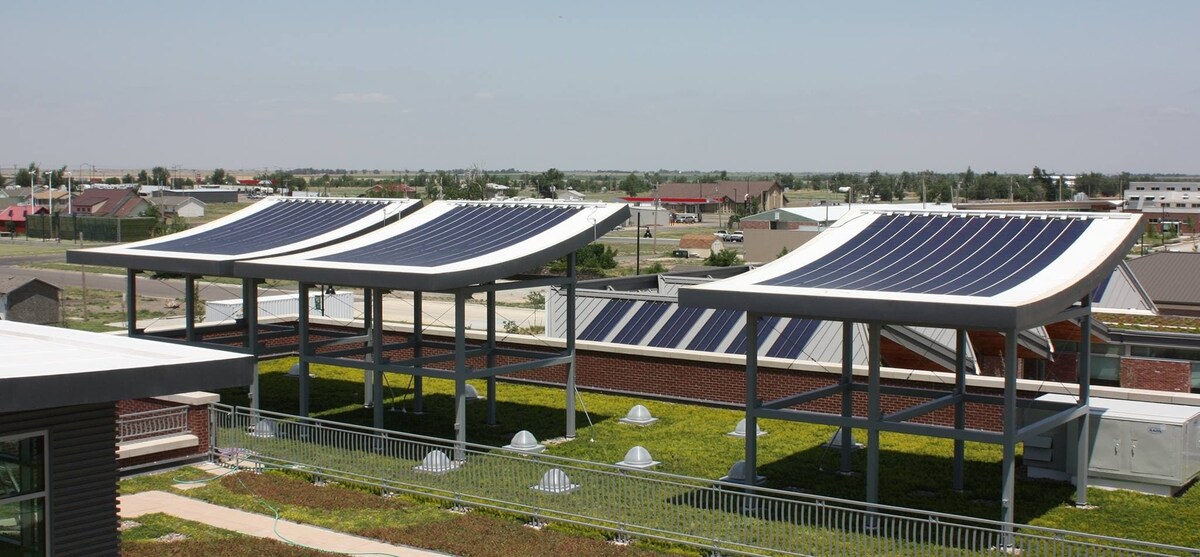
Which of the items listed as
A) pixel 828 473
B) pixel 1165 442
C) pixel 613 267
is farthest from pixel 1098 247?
pixel 613 267

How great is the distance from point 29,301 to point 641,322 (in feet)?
103

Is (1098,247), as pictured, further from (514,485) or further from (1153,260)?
(1153,260)

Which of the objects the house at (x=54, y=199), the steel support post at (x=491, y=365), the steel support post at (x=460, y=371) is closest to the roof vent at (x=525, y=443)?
the steel support post at (x=460, y=371)

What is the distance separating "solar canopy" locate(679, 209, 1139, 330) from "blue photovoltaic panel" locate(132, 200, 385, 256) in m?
14.5

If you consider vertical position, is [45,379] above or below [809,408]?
above

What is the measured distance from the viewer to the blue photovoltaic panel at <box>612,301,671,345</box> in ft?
116

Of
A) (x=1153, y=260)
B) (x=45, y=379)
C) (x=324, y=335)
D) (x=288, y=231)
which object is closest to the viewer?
(x=45, y=379)

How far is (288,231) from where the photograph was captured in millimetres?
33781

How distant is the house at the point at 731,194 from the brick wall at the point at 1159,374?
416ft

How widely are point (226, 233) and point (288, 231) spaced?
2.30 m

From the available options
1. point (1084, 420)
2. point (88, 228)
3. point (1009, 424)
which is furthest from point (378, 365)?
point (88, 228)

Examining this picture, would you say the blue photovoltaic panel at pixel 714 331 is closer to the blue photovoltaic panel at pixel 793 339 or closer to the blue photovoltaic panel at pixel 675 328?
the blue photovoltaic panel at pixel 675 328

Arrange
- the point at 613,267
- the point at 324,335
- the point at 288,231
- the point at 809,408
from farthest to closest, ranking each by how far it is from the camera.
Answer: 1. the point at 613,267
2. the point at 324,335
3. the point at 288,231
4. the point at 809,408

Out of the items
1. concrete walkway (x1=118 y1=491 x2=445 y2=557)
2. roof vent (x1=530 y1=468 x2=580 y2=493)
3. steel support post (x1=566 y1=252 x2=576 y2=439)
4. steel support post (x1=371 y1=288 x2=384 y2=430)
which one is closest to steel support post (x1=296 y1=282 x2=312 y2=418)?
steel support post (x1=371 y1=288 x2=384 y2=430)
